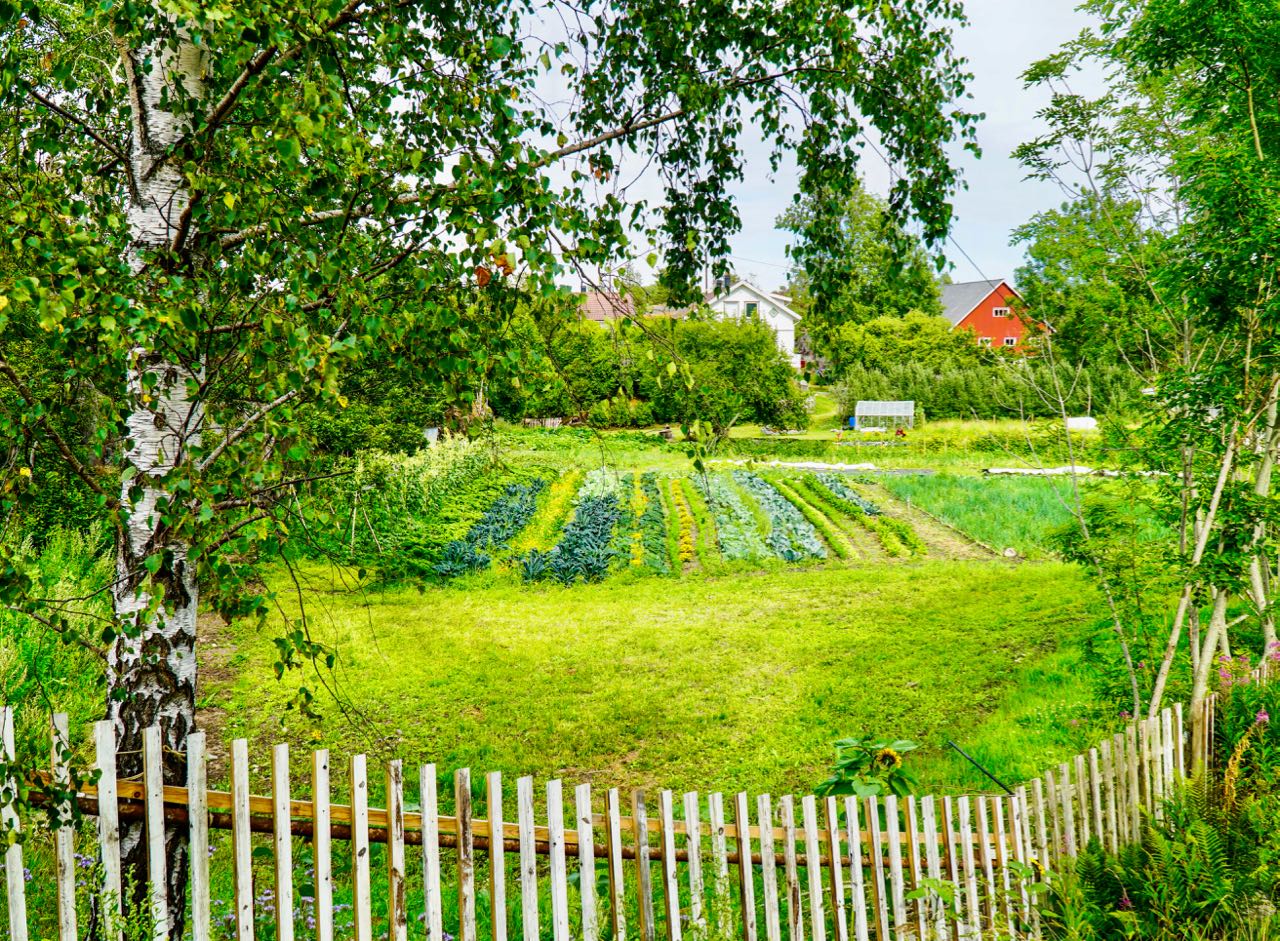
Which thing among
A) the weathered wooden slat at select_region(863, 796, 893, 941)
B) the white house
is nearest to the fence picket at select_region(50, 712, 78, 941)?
the weathered wooden slat at select_region(863, 796, 893, 941)

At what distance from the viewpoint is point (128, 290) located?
1904mm

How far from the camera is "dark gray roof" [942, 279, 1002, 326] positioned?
49156 mm

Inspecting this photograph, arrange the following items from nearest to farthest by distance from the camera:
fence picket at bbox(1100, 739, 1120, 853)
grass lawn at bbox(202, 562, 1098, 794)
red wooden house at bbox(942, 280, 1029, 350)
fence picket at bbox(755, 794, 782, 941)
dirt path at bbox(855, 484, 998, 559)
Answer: fence picket at bbox(755, 794, 782, 941)
fence picket at bbox(1100, 739, 1120, 853)
grass lawn at bbox(202, 562, 1098, 794)
dirt path at bbox(855, 484, 998, 559)
red wooden house at bbox(942, 280, 1029, 350)

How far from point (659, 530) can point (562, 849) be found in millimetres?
11961

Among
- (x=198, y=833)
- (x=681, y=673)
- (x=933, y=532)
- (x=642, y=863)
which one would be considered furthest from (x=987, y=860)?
(x=933, y=532)

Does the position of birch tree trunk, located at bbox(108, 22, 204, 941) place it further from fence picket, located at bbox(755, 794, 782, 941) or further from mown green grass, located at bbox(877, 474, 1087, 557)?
mown green grass, located at bbox(877, 474, 1087, 557)

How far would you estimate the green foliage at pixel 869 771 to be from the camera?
3.78 meters

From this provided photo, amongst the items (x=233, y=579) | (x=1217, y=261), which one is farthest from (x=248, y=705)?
(x=1217, y=261)

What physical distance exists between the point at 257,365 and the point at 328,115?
682 mm

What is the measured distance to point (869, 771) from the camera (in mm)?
3936

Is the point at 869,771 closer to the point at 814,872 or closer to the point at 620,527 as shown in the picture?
the point at 814,872

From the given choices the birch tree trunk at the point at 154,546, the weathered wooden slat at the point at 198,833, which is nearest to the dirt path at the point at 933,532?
the birch tree trunk at the point at 154,546

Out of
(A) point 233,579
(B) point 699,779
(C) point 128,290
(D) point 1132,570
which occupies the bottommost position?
(B) point 699,779

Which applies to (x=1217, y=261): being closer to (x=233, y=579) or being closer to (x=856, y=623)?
(x=233, y=579)
